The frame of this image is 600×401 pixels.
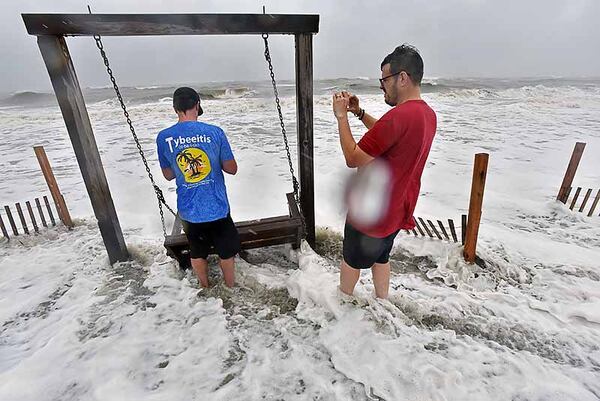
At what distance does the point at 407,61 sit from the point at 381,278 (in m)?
1.78

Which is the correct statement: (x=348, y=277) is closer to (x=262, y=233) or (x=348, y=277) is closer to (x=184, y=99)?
(x=262, y=233)

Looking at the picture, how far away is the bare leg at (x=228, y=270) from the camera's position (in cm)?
305

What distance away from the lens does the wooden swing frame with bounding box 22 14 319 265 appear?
2.62 m

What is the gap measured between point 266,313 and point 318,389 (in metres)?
0.93

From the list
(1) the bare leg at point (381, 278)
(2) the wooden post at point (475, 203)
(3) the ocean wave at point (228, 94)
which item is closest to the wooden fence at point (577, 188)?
(2) the wooden post at point (475, 203)

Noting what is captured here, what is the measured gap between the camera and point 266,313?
9.57 ft

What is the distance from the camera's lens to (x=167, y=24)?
2.72 metres

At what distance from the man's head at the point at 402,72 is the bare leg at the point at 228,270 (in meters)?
2.11

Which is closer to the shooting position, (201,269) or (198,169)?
(198,169)

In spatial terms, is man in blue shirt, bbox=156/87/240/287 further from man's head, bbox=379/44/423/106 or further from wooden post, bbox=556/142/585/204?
wooden post, bbox=556/142/585/204

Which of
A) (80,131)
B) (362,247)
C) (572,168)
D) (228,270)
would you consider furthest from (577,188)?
(80,131)

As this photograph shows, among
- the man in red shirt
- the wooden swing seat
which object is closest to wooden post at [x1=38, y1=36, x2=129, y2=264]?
Answer: the wooden swing seat

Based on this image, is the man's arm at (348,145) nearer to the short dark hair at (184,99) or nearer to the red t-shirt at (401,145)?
the red t-shirt at (401,145)

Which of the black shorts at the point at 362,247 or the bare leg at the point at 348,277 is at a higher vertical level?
the black shorts at the point at 362,247
